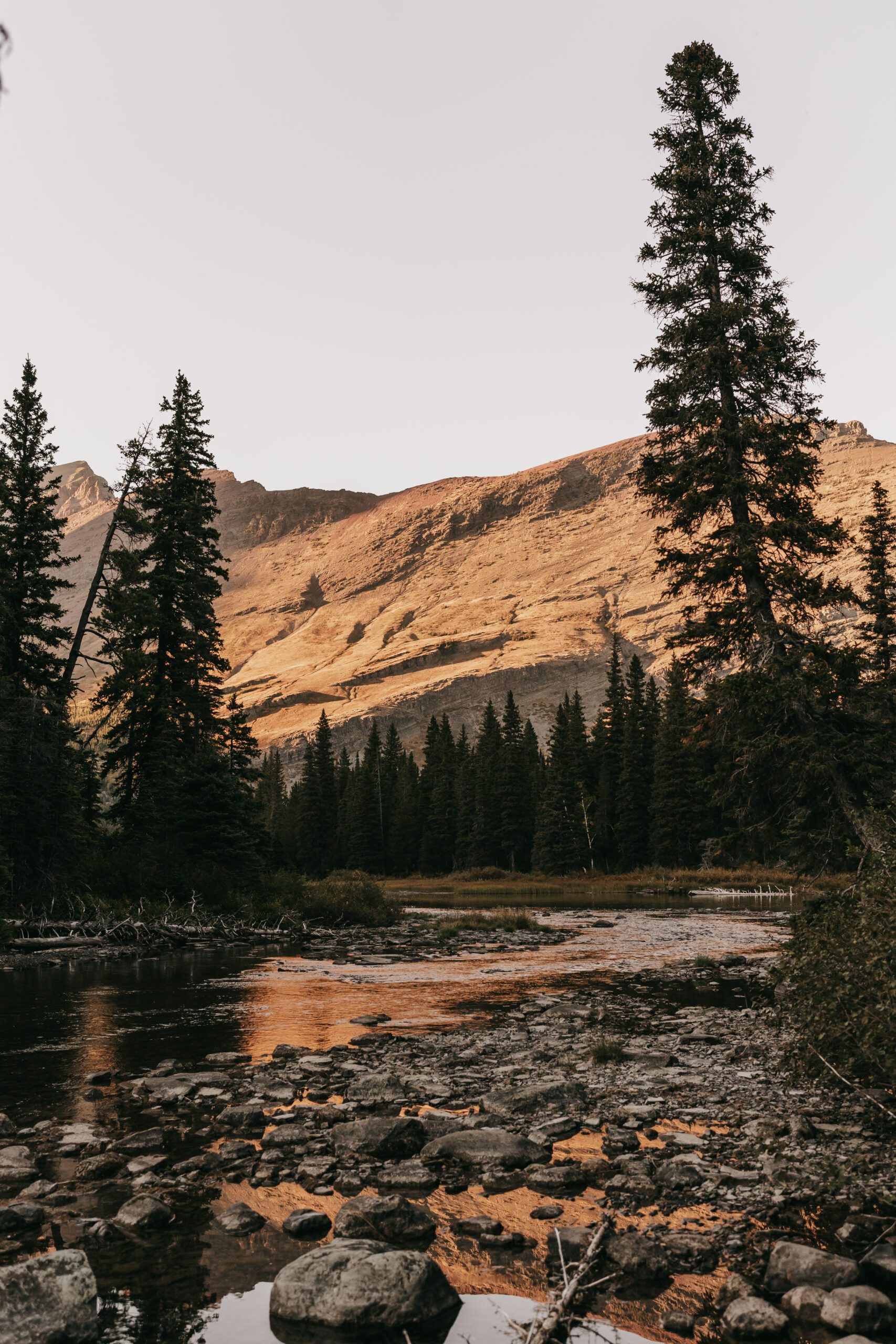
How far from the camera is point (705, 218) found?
69.3 ft

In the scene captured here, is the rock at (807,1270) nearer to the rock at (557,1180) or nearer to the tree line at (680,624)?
the rock at (557,1180)

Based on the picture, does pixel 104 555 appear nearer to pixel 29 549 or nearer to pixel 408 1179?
pixel 29 549

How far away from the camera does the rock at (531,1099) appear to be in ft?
30.0

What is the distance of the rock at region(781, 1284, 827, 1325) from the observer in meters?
4.85

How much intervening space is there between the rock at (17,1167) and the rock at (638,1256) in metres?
4.76

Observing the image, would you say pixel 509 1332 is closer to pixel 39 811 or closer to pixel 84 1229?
pixel 84 1229

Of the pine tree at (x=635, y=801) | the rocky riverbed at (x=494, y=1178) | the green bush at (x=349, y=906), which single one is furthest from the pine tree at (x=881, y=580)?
the rocky riverbed at (x=494, y=1178)

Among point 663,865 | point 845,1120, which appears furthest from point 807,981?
point 663,865

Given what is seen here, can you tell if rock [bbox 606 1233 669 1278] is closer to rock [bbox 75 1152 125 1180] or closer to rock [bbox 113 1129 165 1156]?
rock [bbox 75 1152 125 1180]

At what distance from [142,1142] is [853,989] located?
661 cm

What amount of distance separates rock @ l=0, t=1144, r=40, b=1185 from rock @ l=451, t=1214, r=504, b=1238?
11.9 ft

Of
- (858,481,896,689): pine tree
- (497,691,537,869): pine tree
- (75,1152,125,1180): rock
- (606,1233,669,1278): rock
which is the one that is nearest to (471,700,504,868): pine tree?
(497,691,537,869): pine tree

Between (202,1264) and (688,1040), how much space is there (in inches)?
339

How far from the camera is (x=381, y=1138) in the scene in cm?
795
